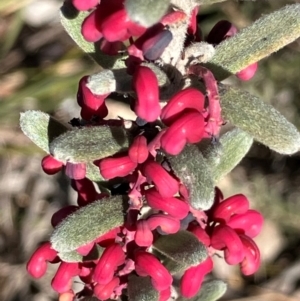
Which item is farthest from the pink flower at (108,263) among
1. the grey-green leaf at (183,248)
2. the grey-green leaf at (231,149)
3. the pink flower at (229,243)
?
the grey-green leaf at (231,149)

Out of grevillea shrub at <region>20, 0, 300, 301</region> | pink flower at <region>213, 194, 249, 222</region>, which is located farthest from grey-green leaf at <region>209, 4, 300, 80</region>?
pink flower at <region>213, 194, 249, 222</region>

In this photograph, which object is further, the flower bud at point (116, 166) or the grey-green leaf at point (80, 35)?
the grey-green leaf at point (80, 35)

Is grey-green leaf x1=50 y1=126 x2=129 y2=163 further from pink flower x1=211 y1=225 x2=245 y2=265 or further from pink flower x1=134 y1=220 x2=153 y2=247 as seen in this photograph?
pink flower x1=211 y1=225 x2=245 y2=265

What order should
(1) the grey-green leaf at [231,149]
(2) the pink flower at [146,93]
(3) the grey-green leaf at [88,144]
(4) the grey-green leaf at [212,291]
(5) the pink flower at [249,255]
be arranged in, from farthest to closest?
(4) the grey-green leaf at [212,291]
(1) the grey-green leaf at [231,149]
(5) the pink flower at [249,255]
(3) the grey-green leaf at [88,144]
(2) the pink flower at [146,93]

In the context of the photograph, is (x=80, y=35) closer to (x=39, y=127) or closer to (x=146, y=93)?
(x=39, y=127)

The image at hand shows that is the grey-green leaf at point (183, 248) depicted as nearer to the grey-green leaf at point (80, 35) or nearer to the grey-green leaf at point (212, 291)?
the grey-green leaf at point (212, 291)

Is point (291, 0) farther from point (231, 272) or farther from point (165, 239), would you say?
point (165, 239)

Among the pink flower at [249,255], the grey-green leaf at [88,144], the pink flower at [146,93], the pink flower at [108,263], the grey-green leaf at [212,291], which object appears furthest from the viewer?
the grey-green leaf at [212,291]
